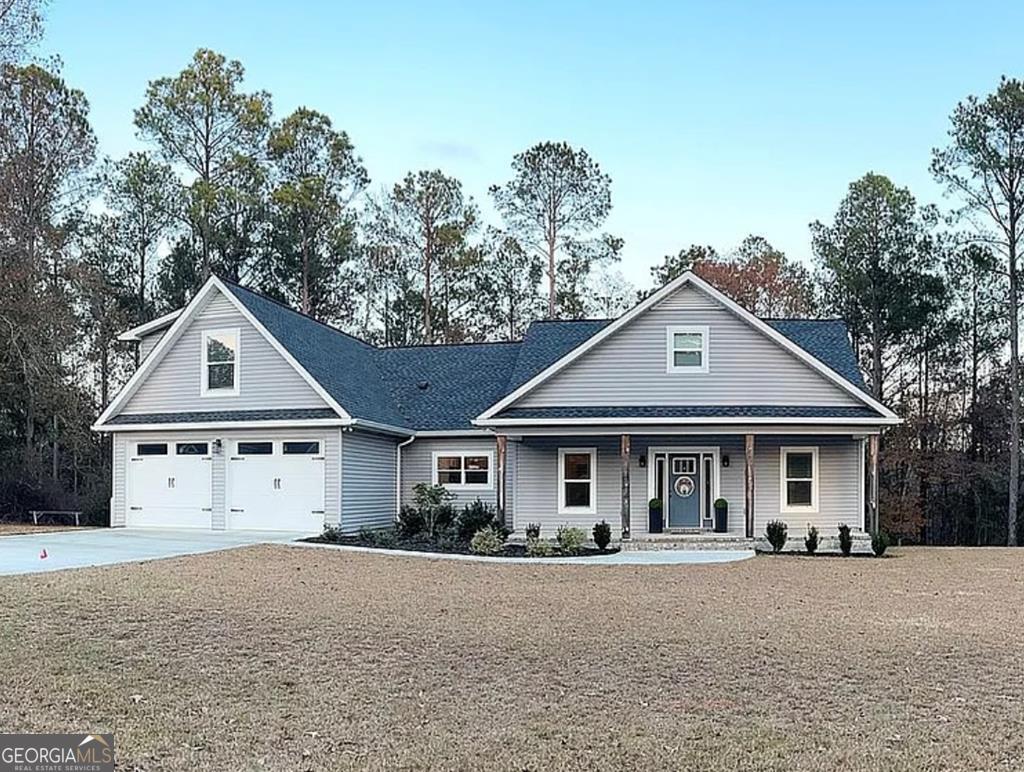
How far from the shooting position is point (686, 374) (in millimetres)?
20766

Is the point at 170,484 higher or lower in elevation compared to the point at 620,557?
higher

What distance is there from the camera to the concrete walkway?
652 inches

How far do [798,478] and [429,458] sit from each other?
891cm

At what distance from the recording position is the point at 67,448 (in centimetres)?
3064

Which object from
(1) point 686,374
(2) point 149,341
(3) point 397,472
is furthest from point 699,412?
(2) point 149,341

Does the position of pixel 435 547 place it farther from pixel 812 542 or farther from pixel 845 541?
pixel 845 541

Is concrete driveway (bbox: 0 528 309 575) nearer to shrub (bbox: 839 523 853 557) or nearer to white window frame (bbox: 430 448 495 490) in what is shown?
white window frame (bbox: 430 448 495 490)

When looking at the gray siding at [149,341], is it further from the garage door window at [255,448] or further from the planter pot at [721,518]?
the planter pot at [721,518]

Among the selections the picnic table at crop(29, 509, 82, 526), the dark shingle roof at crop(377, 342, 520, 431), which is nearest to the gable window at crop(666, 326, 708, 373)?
the dark shingle roof at crop(377, 342, 520, 431)

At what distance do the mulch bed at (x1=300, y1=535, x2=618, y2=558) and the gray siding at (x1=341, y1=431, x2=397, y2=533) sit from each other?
1.40m

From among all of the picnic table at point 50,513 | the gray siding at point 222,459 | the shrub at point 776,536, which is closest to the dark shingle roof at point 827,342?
the shrub at point 776,536

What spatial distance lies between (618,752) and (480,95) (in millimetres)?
19171

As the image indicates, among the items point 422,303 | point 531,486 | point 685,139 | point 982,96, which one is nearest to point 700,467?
point 531,486

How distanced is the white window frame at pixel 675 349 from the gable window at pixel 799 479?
2.73 meters
